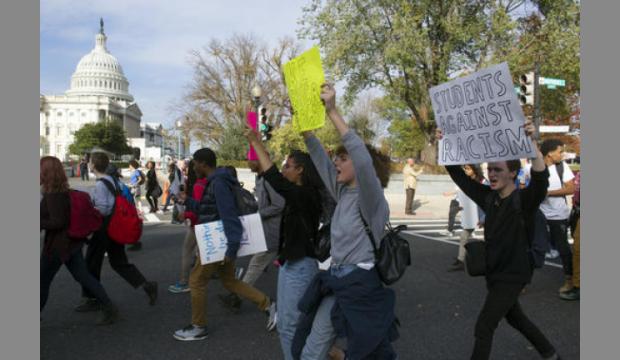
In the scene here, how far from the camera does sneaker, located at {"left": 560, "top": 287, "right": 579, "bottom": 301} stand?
240 inches

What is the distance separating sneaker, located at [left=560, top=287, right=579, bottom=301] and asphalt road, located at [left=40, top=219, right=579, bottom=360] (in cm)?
9

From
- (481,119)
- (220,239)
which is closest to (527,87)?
(481,119)

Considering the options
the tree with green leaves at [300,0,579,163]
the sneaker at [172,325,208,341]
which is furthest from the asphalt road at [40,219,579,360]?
the tree with green leaves at [300,0,579,163]

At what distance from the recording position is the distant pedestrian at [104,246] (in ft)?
17.5

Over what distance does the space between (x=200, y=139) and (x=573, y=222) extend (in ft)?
153

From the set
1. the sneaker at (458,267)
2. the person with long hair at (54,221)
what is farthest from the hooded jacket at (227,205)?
the sneaker at (458,267)

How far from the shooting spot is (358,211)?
9.53 ft

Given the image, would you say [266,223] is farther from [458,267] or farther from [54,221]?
[458,267]

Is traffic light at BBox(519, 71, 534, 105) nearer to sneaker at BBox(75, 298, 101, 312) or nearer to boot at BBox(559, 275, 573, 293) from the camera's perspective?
boot at BBox(559, 275, 573, 293)

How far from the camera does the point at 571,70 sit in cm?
2383

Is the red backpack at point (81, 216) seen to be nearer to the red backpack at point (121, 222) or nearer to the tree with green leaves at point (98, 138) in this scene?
the red backpack at point (121, 222)

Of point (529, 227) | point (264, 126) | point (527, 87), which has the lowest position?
point (529, 227)

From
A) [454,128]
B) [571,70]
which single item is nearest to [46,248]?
[454,128]

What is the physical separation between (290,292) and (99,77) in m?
152
